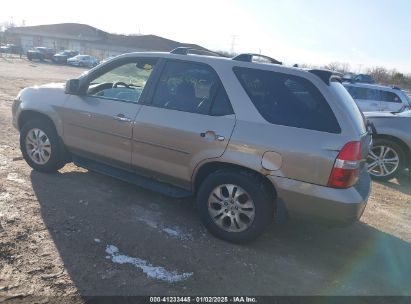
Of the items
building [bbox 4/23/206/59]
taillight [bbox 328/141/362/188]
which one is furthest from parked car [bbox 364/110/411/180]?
building [bbox 4/23/206/59]

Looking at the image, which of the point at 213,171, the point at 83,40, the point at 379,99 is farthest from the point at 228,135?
the point at 83,40

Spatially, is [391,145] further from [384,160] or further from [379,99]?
[379,99]

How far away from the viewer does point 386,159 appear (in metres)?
6.72

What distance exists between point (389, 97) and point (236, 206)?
400 inches

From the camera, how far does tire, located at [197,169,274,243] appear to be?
361 centimetres

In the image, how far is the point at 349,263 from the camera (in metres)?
3.78

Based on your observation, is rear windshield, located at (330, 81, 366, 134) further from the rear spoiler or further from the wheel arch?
the wheel arch

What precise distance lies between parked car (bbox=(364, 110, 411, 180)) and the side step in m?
4.26

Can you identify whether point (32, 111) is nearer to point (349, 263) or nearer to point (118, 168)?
point (118, 168)

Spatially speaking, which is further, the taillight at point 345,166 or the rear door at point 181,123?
the rear door at point 181,123

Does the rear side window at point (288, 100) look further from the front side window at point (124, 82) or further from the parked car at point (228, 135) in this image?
the front side window at point (124, 82)

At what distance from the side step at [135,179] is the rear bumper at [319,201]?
1.11 metres

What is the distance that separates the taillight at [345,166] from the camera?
3.28m

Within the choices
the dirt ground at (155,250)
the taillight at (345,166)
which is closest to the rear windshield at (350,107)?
the taillight at (345,166)
